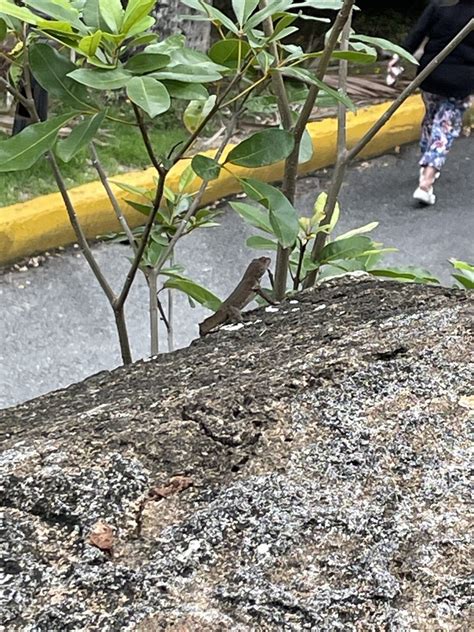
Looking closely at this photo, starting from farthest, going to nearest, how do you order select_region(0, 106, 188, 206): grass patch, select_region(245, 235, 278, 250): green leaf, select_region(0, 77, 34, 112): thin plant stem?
select_region(0, 106, 188, 206): grass patch
select_region(245, 235, 278, 250): green leaf
select_region(0, 77, 34, 112): thin plant stem

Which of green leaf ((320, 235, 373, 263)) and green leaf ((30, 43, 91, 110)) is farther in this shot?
green leaf ((320, 235, 373, 263))

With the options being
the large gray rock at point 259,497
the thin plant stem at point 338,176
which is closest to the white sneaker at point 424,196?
the thin plant stem at point 338,176

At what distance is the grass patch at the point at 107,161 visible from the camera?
15.2 feet

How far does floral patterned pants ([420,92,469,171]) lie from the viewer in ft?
17.7

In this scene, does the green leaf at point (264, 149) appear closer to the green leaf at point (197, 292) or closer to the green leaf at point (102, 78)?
the green leaf at point (102, 78)

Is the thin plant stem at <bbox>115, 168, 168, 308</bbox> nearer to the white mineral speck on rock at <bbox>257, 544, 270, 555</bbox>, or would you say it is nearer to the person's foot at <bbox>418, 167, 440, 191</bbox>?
the white mineral speck on rock at <bbox>257, 544, 270, 555</bbox>

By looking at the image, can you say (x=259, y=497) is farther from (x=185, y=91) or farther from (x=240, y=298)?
(x=240, y=298)

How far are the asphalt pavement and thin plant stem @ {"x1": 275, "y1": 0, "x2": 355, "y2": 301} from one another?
5.32 feet

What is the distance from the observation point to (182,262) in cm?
470

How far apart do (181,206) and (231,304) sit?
37cm

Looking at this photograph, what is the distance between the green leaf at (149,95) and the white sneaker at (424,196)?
15.5ft

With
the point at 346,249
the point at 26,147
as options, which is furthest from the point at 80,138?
the point at 346,249

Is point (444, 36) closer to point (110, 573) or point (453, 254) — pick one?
point (453, 254)

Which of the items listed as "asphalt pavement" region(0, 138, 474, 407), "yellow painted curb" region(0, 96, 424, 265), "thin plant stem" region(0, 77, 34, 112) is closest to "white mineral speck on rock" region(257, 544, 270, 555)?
"thin plant stem" region(0, 77, 34, 112)
